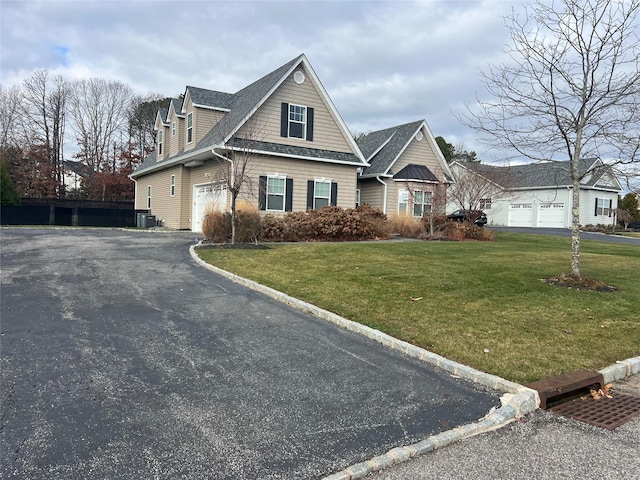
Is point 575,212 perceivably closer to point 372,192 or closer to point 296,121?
point 296,121

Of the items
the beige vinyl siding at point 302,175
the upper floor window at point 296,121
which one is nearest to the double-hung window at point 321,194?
the beige vinyl siding at point 302,175

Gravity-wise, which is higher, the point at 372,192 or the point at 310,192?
the point at 372,192

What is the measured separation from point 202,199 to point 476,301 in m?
15.7

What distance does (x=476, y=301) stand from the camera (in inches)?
285

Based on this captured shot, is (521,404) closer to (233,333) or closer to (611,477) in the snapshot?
(611,477)

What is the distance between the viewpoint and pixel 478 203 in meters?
22.1

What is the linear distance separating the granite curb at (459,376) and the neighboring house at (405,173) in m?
16.9

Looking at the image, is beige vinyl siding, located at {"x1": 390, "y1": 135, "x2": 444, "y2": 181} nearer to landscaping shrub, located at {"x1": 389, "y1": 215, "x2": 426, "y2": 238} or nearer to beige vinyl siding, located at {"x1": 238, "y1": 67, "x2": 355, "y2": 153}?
landscaping shrub, located at {"x1": 389, "y1": 215, "x2": 426, "y2": 238}

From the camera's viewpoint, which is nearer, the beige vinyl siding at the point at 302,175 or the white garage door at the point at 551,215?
the beige vinyl siding at the point at 302,175

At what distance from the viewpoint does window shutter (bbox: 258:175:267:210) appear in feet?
58.5

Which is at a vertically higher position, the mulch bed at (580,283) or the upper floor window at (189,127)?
the upper floor window at (189,127)

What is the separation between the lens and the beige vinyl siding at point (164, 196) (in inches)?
848

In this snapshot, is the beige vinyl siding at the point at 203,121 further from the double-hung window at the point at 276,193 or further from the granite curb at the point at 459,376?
the granite curb at the point at 459,376

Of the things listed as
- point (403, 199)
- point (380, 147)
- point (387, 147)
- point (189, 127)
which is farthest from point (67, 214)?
point (403, 199)
